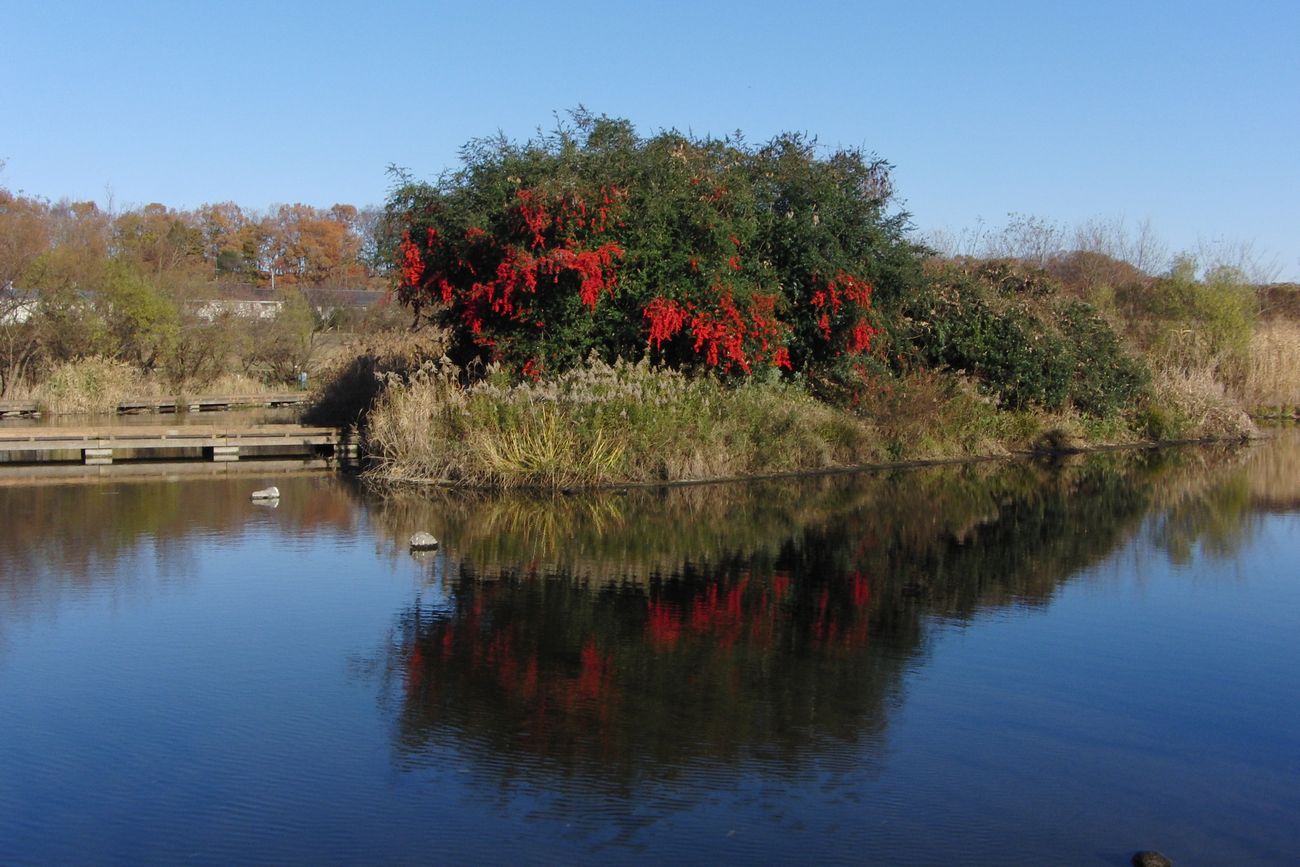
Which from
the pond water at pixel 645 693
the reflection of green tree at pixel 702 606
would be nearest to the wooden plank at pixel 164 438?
the reflection of green tree at pixel 702 606

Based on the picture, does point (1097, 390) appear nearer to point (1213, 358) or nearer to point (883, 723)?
point (1213, 358)

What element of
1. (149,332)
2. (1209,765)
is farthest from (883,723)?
(149,332)

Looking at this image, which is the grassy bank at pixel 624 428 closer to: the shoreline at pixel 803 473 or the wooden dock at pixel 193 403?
the shoreline at pixel 803 473

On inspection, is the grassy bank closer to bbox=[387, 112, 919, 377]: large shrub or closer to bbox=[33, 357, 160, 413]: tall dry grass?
bbox=[387, 112, 919, 377]: large shrub

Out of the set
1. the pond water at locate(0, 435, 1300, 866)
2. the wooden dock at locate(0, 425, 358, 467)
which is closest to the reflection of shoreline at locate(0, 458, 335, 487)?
the wooden dock at locate(0, 425, 358, 467)

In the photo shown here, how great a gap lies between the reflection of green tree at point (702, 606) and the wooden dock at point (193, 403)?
2099cm

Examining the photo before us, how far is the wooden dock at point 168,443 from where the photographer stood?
23672mm

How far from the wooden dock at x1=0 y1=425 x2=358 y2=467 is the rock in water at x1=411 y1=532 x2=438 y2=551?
10630 millimetres

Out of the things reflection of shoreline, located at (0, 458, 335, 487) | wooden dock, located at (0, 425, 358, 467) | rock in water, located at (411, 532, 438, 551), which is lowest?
rock in water, located at (411, 532, 438, 551)

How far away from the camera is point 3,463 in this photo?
23.9m

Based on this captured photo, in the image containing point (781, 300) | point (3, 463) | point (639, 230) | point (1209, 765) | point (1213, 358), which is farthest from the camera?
point (1213, 358)

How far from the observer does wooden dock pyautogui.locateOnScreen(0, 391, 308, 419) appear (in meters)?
33.8

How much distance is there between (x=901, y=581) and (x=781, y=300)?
403 inches

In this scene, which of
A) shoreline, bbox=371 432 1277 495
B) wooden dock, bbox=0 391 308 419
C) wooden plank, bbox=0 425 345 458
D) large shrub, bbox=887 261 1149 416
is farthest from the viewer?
wooden dock, bbox=0 391 308 419
